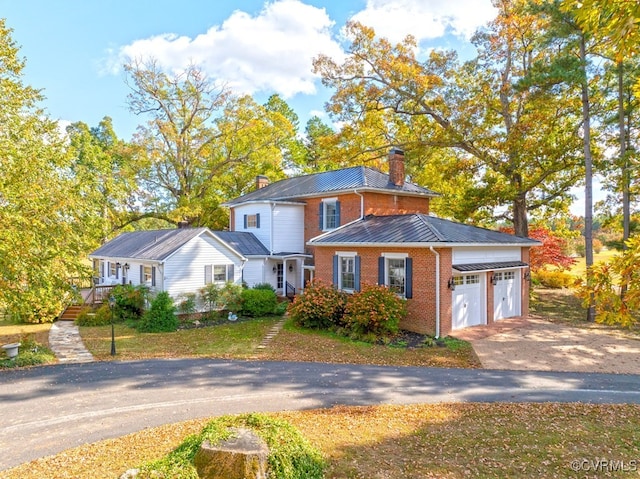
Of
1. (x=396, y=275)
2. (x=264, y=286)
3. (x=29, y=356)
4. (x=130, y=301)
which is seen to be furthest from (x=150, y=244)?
(x=396, y=275)

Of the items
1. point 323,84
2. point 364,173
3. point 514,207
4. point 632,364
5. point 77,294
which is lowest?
point 632,364

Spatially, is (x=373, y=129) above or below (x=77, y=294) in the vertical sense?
above

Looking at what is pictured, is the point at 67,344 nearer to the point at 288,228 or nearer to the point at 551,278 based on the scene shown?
the point at 288,228

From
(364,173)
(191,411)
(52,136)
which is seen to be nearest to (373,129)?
(364,173)

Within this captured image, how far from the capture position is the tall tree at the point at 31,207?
1170cm

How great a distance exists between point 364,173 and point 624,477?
19.6 metres

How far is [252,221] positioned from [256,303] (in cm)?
702

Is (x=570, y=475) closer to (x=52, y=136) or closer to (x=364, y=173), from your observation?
(x=52, y=136)

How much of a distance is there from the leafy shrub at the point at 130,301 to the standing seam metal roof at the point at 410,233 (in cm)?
966

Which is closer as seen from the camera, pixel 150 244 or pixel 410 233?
pixel 410 233

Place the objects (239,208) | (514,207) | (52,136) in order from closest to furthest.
A: (52,136)
(514,207)
(239,208)

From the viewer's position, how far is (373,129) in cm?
2966

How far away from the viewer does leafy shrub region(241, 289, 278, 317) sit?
21.8 m

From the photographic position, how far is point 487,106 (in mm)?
24609
